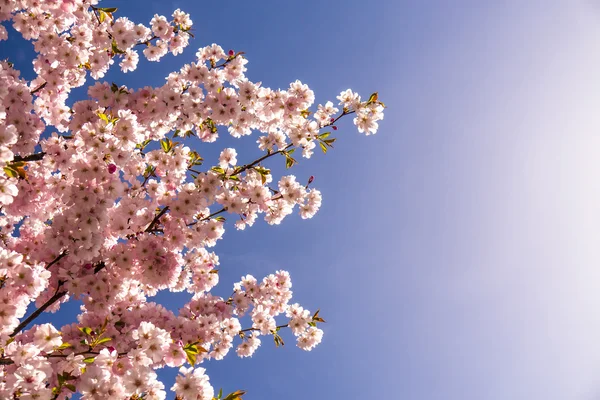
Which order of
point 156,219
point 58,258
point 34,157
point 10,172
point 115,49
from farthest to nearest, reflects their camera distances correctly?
point 115,49, point 156,219, point 34,157, point 58,258, point 10,172

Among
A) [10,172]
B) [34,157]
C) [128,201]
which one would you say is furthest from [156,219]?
[10,172]

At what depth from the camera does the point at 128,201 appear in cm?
635

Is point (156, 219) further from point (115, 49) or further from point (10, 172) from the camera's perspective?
point (115, 49)

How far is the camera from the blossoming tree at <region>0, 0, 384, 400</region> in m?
4.84

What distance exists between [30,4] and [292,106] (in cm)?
447

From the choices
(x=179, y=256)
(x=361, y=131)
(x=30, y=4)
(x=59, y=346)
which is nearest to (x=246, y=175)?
(x=179, y=256)

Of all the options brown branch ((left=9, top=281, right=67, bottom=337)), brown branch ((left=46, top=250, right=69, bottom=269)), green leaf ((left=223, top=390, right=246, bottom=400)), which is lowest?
green leaf ((left=223, top=390, right=246, bottom=400))

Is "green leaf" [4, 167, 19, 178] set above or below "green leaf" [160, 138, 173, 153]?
below

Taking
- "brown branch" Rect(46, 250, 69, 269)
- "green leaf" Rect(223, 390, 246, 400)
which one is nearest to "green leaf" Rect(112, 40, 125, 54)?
"brown branch" Rect(46, 250, 69, 269)

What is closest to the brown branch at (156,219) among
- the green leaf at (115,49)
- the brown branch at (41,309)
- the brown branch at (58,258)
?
the brown branch at (58,258)

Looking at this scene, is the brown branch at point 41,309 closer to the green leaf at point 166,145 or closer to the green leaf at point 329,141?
the green leaf at point 166,145

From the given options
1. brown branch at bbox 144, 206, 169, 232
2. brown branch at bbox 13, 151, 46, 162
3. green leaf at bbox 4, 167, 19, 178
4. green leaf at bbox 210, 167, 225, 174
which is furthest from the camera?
Result: green leaf at bbox 210, 167, 225, 174

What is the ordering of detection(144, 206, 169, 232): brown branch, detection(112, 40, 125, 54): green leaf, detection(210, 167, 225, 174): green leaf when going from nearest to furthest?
detection(144, 206, 169, 232): brown branch
detection(210, 167, 225, 174): green leaf
detection(112, 40, 125, 54): green leaf

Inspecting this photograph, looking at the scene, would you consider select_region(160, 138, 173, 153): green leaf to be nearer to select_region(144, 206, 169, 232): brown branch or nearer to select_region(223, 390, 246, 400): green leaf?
select_region(144, 206, 169, 232): brown branch
